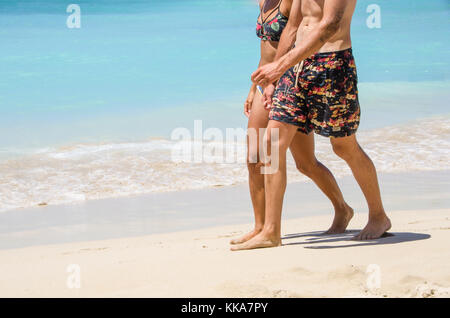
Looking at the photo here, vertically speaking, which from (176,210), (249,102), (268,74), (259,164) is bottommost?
(176,210)

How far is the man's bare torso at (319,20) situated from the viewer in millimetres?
3600

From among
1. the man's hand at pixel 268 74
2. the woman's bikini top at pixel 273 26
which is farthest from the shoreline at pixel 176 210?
the man's hand at pixel 268 74

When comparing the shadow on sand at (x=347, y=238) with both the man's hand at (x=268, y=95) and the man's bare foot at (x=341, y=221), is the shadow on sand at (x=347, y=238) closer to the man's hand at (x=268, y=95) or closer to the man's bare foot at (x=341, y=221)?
the man's bare foot at (x=341, y=221)

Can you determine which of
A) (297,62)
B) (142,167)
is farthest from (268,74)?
(142,167)

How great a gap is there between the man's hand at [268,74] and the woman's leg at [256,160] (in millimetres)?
419

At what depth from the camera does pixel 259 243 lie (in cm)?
371

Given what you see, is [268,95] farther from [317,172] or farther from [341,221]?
[341,221]

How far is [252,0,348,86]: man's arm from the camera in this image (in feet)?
11.3

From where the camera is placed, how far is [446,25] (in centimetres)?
2150

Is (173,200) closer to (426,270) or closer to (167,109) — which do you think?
(426,270)

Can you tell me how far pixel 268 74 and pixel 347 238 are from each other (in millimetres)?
1133

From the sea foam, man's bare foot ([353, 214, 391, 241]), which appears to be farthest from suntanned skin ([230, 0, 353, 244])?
the sea foam

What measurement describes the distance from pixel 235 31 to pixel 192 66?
5602 millimetres

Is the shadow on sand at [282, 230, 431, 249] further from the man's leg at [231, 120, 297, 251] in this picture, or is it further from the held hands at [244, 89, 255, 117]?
the held hands at [244, 89, 255, 117]
